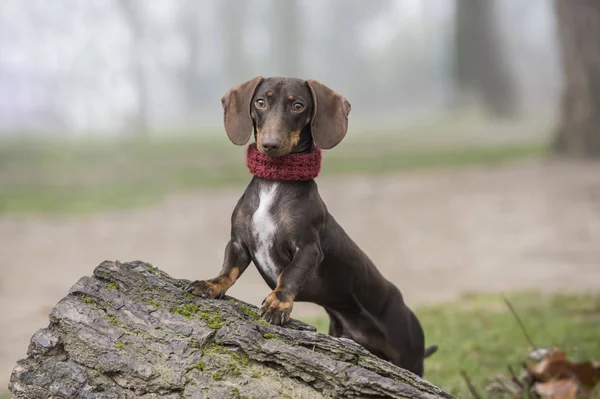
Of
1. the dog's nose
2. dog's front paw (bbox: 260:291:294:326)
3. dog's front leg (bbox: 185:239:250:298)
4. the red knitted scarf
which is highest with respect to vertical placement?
the dog's nose

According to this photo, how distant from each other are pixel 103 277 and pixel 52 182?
38.7ft

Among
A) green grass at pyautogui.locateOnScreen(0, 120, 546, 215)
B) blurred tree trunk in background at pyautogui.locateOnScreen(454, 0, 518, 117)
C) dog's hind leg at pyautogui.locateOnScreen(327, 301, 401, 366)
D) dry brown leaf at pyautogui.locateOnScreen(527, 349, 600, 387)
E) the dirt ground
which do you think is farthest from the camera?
blurred tree trunk in background at pyautogui.locateOnScreen(454, 0, 518, 117)

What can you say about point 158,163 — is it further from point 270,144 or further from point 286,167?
point 270,144

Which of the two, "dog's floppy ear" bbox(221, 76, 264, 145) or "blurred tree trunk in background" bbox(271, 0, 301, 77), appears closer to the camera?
"dog's floppy ear" bbox(221, 76, 264, 145)

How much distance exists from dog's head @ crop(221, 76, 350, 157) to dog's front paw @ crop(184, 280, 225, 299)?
1.58ft

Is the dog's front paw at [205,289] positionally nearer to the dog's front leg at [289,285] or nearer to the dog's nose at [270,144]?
the dog's front leg at [289,285]

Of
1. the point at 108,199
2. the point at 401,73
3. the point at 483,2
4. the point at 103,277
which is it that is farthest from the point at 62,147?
the point at 103,277

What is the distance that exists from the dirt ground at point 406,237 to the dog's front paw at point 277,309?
4138mm

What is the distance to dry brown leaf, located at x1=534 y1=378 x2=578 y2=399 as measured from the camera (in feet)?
10.6

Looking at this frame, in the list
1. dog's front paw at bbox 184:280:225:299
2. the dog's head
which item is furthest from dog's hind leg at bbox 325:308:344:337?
the dog's head

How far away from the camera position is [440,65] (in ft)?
56.2

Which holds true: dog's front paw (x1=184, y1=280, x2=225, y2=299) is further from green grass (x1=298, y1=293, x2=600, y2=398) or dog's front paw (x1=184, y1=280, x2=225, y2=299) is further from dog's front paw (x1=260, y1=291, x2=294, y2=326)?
green grass (x1=298, y1=293, x2=600, y2=398)

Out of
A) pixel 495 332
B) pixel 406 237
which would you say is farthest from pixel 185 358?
pixel 406 237

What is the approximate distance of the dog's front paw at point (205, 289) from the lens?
2555mm
